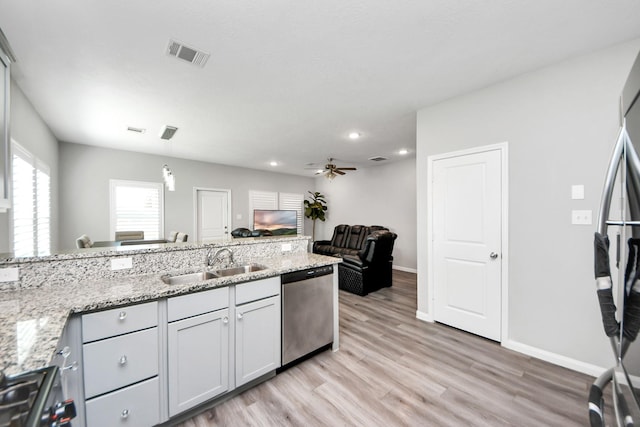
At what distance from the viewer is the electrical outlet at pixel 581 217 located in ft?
6.76

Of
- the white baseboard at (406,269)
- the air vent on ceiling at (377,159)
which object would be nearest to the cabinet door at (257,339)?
the white baseboard at (406,269)

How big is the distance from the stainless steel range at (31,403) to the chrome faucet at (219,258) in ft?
4.66

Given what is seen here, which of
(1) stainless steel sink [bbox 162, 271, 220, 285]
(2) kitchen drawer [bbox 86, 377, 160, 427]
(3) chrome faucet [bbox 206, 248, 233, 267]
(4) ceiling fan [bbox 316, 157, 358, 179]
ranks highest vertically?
(4) ceiling fan [bbox 316, 157, 358, 179]

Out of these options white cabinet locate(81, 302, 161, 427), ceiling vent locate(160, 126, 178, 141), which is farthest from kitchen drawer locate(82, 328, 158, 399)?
ceiling vent locate(160, 126, 178, 141)

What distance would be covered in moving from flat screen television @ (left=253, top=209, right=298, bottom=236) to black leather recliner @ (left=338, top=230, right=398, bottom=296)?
3.57 metres

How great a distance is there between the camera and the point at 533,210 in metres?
Answer: 2.33

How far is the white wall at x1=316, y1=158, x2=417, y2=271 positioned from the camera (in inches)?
234

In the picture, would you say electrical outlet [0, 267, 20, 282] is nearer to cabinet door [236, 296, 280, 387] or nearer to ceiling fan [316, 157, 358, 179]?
cabinet door [236, 296, 280, 387]

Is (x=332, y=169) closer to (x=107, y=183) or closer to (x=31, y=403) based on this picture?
(x=107, y=183)

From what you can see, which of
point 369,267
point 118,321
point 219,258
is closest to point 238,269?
point 219,258

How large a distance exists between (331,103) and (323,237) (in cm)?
592

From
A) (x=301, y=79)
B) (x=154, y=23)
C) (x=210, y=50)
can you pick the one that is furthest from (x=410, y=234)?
(x=154, y=23)

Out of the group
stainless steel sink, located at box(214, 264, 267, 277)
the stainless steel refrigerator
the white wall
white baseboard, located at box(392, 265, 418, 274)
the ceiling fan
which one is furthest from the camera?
the white wall

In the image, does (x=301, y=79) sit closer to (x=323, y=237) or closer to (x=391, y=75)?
(x=391, y=75)
